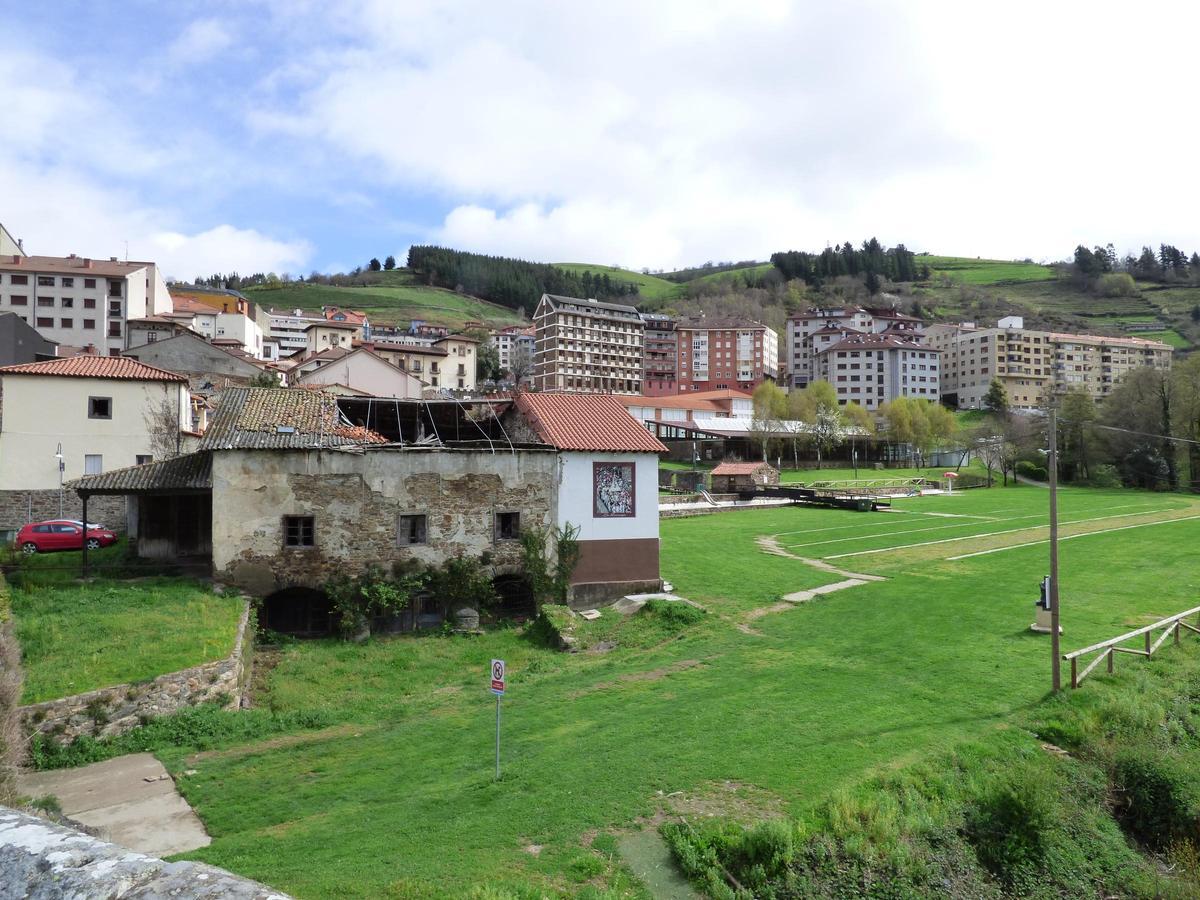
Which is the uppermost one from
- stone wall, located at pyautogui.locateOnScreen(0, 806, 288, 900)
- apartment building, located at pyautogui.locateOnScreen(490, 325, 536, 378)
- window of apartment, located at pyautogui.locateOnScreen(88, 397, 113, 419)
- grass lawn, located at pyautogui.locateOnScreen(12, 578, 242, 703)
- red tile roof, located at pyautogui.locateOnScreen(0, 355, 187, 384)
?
apartment building, located at pyautogui.locateOnScreen(490, 325, 536, 378)

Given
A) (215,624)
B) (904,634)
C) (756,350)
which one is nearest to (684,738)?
(904,634)

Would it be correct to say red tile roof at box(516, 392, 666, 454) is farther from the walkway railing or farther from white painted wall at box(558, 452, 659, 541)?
the walkway railing

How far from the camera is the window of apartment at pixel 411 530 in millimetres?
25859

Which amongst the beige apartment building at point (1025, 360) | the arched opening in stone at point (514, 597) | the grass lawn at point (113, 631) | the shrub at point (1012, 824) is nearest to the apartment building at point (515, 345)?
the beige apartment building at point (1025, 360)

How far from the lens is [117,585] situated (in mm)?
23328

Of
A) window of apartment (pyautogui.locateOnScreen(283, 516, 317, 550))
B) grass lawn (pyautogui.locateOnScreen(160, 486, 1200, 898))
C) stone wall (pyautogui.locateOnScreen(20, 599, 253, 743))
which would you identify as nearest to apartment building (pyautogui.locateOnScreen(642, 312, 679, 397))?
grass lawn (pyautogui.locateOnScreen(160, 486, 1200, 898))

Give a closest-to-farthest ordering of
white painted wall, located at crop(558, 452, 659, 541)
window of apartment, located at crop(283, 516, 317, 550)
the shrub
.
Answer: the shrub, window of apartment, located at crop(283, 516, 317, 550), white painted wall, located at crop(558, 452, 659, 541)

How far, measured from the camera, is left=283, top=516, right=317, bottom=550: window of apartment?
2489 centimetres

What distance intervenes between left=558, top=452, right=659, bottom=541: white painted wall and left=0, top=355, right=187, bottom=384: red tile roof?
958 inches

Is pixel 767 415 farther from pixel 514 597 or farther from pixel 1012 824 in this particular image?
pixel 1012 824

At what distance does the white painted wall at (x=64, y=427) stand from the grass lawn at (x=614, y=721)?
72.2 feet

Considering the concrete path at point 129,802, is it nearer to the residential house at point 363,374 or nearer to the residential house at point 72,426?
the residential house at point 72,426

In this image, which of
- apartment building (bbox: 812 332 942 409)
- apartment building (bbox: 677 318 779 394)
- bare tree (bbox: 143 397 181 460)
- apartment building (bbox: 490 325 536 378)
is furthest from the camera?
apartment building (bbox: 490 325 536 378)

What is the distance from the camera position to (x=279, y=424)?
94.5 feet
